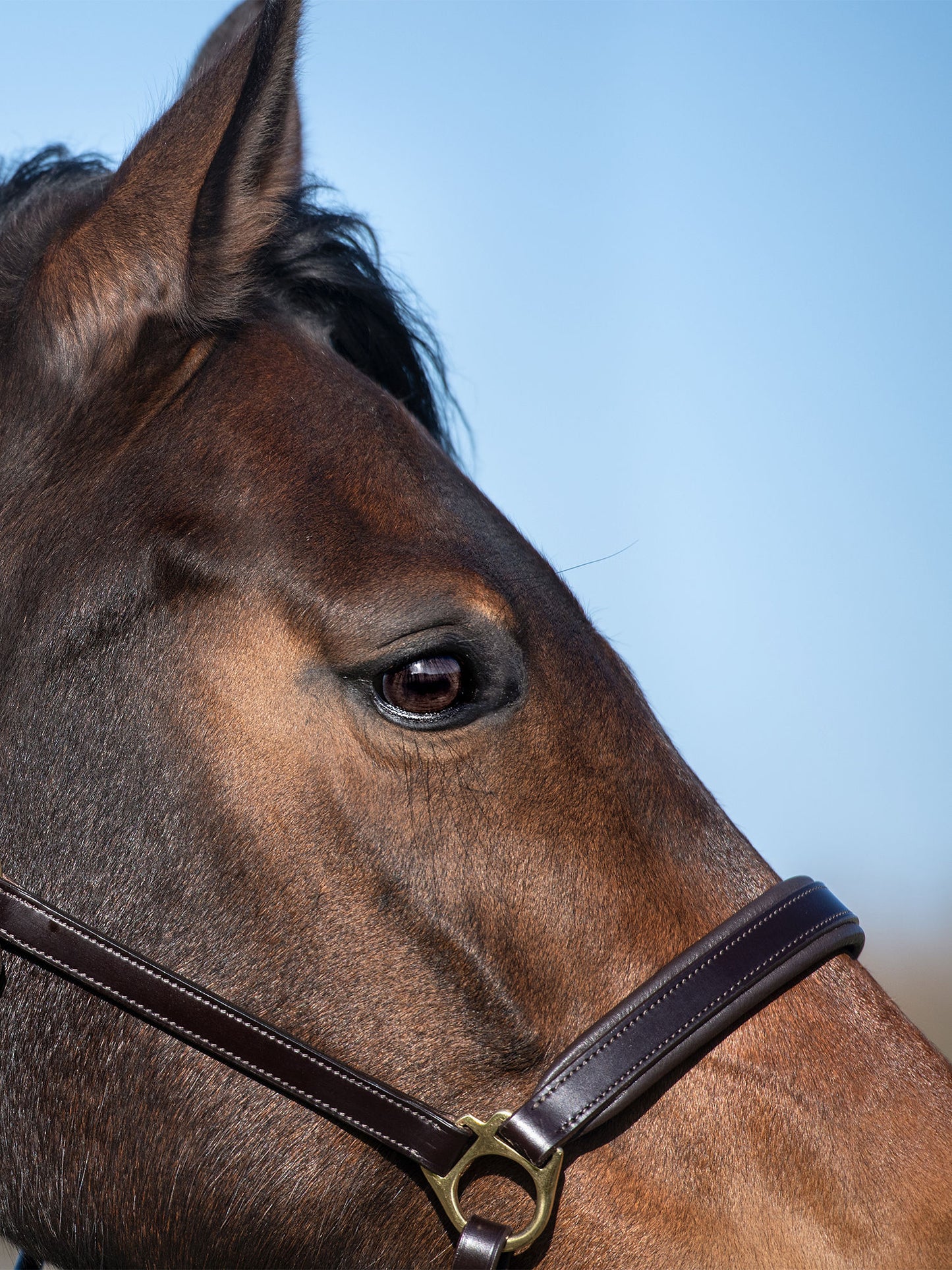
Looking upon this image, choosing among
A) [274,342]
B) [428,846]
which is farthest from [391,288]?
[428,846]

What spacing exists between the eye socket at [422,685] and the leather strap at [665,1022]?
60cm

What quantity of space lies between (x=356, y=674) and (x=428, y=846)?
325 millimetres

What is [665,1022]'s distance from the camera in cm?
182

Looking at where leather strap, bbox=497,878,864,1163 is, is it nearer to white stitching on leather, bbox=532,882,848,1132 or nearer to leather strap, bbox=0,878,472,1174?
white stitching on leather, bbox=532,882,848,1132

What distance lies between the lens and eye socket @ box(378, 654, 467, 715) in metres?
1.91

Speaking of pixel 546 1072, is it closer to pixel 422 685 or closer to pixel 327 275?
pixel 422 685

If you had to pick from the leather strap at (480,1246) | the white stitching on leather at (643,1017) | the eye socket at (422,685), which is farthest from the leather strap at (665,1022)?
the eye socket at (422,685)

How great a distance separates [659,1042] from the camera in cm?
181

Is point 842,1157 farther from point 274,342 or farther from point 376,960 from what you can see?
point 274,342

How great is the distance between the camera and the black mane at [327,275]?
8.35 ft

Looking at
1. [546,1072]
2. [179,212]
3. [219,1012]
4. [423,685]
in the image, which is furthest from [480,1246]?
[179,212]

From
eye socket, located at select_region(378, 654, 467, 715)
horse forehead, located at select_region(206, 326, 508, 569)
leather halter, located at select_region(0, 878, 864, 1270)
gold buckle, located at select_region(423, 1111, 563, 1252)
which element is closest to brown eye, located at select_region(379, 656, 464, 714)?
eye socket, located at select_region(378, 654, 467, 715)

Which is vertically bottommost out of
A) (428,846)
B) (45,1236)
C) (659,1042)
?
(45,1236)

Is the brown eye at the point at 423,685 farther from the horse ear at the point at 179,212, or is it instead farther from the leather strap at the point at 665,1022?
the horse ear at the point at 179,212
